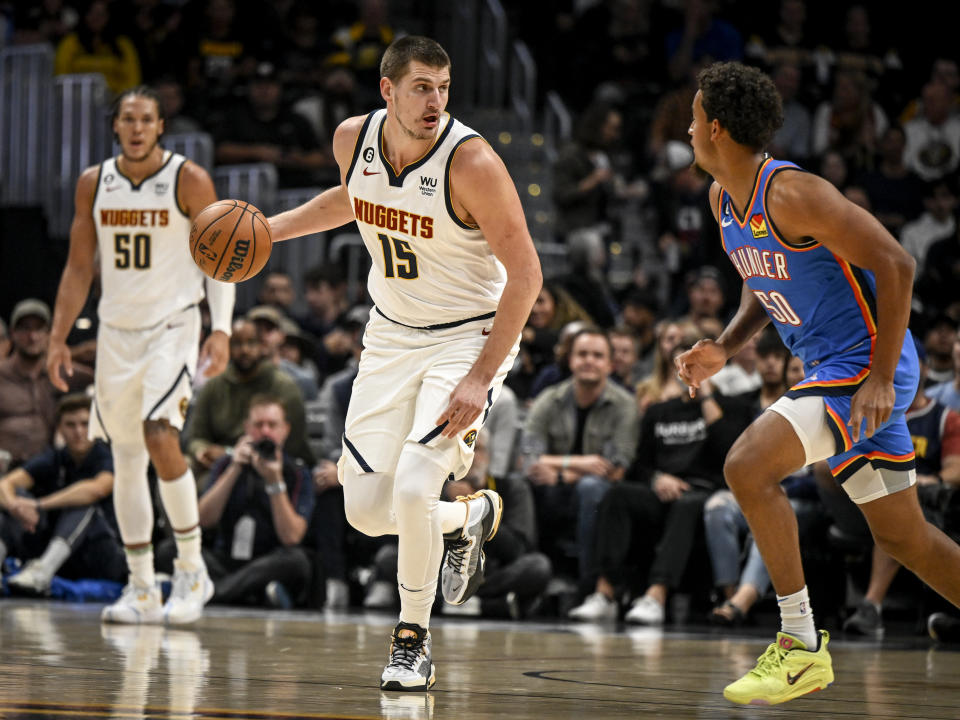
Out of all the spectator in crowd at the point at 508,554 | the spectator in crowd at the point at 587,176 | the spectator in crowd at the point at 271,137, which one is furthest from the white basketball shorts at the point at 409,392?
the spectator in crowd at the point at 271,137

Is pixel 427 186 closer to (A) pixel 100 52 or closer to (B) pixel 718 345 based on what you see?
(B) pixel 718 345

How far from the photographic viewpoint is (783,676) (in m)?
4.56

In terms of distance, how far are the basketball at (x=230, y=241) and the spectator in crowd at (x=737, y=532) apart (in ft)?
13.6

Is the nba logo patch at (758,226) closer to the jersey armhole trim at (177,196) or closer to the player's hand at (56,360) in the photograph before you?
the jersey armhole trim at (177,196)

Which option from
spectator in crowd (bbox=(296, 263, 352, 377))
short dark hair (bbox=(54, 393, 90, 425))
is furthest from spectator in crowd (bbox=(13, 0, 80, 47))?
short dark hair (bbox=(54, 393, 90, 425))

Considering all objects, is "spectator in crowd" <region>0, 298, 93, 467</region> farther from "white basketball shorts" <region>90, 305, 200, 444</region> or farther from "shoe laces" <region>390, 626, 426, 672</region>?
"shoe laces" <region>390, 626, 426, 672</region>

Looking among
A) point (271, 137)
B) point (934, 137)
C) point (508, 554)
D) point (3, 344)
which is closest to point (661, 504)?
point (508, 554)

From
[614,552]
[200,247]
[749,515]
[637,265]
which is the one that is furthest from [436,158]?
[637,265]

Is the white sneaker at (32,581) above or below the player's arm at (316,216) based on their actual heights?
below

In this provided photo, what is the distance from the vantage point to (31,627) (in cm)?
661

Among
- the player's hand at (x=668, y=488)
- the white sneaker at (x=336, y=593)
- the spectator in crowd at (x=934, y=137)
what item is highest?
the spectator in crowd at (x=934, y=137)

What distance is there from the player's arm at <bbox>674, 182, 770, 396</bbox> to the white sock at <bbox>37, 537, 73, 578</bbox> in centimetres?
529

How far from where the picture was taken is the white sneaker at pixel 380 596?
8.94 metres

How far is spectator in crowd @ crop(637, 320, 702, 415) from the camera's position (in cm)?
934
